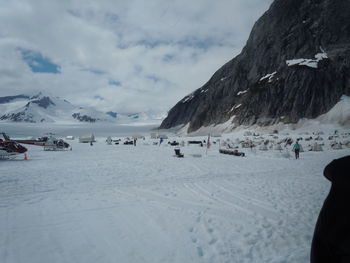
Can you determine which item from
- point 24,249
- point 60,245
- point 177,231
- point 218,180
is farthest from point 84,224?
Answer: point 218,180

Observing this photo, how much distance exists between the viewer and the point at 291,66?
273ft

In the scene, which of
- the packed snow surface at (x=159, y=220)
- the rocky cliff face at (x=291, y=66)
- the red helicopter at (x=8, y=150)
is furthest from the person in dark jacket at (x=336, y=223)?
the rocky cliff face at (x=291, y=66)

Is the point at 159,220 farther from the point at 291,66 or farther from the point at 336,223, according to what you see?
the point at 291,66

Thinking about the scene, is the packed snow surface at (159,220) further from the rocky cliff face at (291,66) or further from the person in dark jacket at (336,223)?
the rocky cliff face at (291,66)

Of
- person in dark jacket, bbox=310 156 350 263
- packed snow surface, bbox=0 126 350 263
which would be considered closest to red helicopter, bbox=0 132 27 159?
packed snow surface, bbox=0 126 350 263

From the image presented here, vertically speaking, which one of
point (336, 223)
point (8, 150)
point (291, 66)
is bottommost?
point (8, 150)

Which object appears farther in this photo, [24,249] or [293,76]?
[293,76]

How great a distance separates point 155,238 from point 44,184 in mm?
7975

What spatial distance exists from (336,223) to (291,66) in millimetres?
95691

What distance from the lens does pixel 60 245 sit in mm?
5047

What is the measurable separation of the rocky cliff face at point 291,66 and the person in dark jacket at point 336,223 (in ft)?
273

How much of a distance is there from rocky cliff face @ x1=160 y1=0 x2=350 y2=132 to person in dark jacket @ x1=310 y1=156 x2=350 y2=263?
8306cm

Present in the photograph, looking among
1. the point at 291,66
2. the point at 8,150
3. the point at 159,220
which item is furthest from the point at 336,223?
the point at 291,66

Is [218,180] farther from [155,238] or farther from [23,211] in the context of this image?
[23,211]
